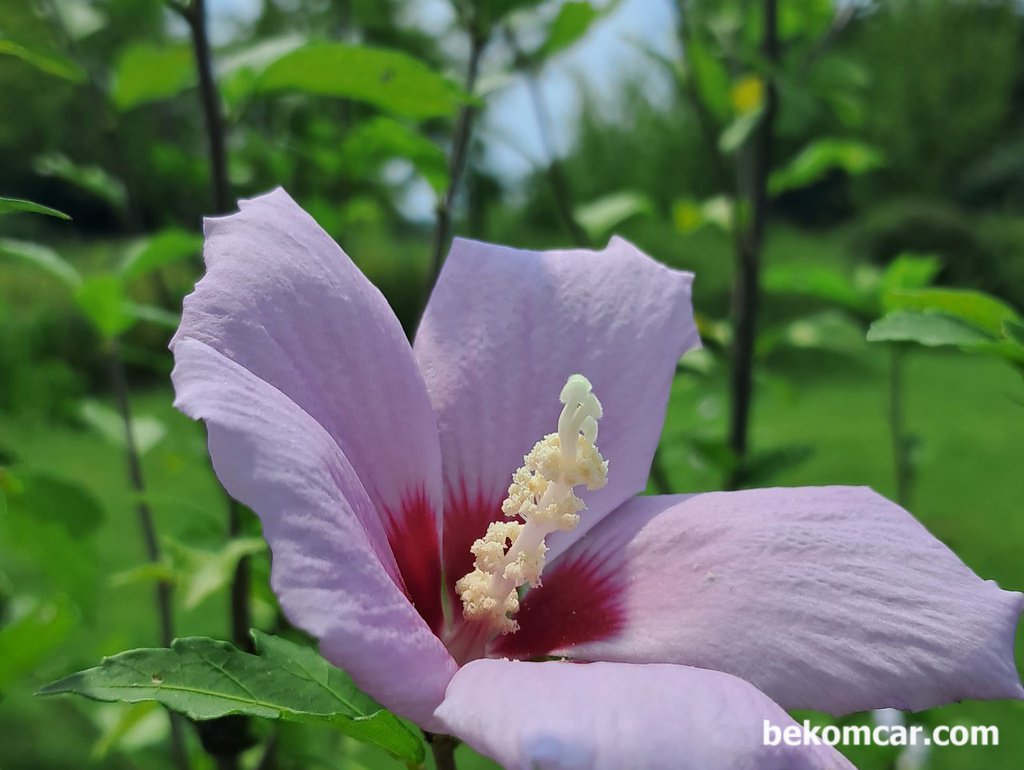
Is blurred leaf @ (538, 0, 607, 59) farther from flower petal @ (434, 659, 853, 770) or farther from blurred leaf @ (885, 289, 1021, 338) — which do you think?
flower petal @ (434, 659, 853, 770)

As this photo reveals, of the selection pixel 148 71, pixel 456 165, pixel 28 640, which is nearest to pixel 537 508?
pixel 28 640

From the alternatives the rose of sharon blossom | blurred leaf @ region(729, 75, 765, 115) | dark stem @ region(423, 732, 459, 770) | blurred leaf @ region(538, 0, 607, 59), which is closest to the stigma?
the rose of sharon blossom

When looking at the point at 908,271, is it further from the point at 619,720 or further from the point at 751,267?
the point at 619,720

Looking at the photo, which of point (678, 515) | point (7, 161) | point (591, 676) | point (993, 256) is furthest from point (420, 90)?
point (993, 256)

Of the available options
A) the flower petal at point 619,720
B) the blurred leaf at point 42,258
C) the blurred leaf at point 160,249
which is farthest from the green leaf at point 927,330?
the blurred leaf at point 42,258

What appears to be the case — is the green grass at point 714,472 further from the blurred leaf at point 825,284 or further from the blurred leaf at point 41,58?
the blurred leaf at point 41,58
